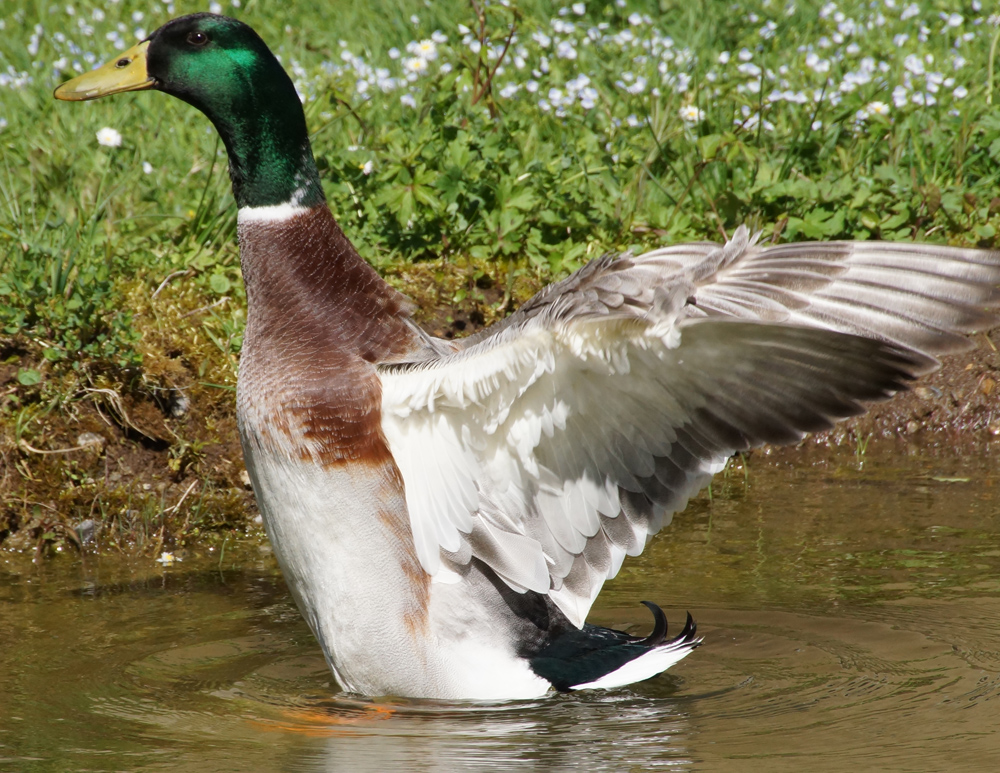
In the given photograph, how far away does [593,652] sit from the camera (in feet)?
11.0

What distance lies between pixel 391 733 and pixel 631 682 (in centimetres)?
59

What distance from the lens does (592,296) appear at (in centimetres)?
264

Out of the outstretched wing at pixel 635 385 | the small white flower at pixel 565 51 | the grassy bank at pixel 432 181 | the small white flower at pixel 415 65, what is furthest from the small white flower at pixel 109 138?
the outstretched wing at pixel 635 385

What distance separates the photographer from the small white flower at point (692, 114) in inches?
235

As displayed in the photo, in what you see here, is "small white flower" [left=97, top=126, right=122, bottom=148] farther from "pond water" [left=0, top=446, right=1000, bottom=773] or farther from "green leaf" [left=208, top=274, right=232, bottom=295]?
"pond water" [left=0, top=446, right=1000, bottom=773]

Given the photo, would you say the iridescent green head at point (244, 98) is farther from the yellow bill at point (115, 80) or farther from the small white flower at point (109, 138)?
the small white flower at point (109, 138)

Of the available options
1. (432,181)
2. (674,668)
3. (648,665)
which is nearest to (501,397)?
(648,665)

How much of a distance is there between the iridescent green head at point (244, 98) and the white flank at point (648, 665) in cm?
142

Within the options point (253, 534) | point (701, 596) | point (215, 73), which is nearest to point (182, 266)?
point (253, 534)

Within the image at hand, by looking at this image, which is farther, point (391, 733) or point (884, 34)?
point (884, 34)

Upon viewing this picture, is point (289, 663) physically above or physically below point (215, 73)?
below

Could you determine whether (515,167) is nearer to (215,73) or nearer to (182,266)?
(182,266)

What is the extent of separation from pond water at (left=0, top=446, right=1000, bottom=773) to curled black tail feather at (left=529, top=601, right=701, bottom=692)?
7 cm

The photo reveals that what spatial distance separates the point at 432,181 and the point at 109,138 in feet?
4.91
